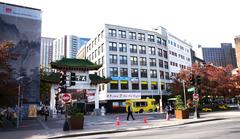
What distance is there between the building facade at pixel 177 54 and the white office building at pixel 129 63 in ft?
13.2

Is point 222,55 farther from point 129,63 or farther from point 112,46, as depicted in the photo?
point 112,46

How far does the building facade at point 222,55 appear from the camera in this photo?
186250 mm

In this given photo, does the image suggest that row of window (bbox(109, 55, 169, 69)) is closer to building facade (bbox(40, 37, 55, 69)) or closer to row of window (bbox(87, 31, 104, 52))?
row of window (bbox(87, 31, 104, 52))

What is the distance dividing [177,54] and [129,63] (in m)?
21.1

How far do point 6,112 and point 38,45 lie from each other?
13.2m

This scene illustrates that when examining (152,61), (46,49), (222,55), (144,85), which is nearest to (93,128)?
(144,85)

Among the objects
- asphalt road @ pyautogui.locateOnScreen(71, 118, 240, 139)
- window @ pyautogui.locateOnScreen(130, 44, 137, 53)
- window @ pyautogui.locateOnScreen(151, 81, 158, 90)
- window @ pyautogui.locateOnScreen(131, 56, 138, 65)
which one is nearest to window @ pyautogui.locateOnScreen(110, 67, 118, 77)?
window @ pyautogui.locateOnScreen(131, 56, 138, 65)

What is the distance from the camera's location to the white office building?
58.8m

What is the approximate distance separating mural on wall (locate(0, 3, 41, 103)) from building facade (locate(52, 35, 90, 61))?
13555 centimetres

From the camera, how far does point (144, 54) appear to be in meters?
64.8

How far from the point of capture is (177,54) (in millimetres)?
76562

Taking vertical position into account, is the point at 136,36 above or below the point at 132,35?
below

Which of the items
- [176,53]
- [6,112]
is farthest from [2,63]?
[176,53]

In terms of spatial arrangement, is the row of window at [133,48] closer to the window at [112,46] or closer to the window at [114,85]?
the window at [112,46]
